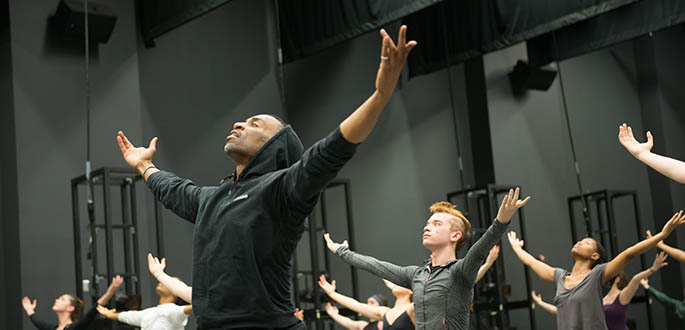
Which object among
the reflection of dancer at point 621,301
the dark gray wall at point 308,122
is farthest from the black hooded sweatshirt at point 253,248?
the dark gray wall at point 308,122

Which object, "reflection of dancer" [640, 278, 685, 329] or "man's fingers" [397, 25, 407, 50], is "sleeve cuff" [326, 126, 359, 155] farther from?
"reflection of dancer" [640, 278, 685, 329]

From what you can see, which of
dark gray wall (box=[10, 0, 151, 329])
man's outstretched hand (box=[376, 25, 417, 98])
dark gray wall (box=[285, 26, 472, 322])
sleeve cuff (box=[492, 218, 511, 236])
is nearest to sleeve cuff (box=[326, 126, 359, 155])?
man's outstretched hand (box=[376, 25, 417, 98])

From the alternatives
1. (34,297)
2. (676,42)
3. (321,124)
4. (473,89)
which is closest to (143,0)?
(321,124)

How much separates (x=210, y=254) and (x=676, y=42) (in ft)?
22.5

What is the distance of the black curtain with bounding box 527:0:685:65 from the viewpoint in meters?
7.40

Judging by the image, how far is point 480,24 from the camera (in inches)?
320

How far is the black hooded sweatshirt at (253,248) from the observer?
207cm

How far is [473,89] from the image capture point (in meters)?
9.10

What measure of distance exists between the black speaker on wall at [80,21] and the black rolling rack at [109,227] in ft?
4.10

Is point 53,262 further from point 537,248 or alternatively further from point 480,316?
point 537,248

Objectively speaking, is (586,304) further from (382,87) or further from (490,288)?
(382,87)

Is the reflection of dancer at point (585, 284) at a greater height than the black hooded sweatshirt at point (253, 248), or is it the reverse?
the black hooded sweatshirt at point (253, 248)

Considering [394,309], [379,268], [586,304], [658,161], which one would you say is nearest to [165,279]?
[379,268]

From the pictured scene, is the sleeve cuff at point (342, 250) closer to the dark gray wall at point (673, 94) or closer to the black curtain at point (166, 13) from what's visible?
the black curtain at point (166, 13)
